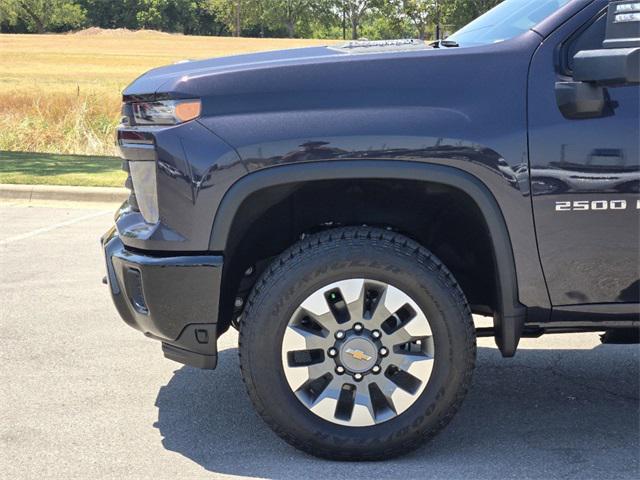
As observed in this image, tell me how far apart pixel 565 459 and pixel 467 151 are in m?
1.30

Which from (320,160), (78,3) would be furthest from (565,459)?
(78,3)

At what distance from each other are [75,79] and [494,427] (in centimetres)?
3410

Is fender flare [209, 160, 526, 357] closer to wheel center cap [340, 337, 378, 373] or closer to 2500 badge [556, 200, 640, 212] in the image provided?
2500 badge [556, 200, 640, 212]

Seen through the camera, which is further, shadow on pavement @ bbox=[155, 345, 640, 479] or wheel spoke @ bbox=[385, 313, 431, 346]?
shadow on pavement @ bbox=[155, 345, 640, 479]

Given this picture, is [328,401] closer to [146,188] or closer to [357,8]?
[146,188]

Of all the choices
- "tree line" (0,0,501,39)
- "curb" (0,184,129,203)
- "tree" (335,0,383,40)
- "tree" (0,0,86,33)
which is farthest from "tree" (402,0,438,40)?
"tree" (0,0,86,33)

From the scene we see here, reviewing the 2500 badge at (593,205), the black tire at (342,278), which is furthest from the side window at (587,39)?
the black tire at (342,278)

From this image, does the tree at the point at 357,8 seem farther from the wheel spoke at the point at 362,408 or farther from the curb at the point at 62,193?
→ the wheel spoke at the point at 362,408

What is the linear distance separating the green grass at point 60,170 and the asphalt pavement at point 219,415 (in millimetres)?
5511

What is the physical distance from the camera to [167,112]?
3625 mm

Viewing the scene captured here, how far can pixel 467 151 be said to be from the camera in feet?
11.5

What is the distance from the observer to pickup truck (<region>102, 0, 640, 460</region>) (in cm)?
351

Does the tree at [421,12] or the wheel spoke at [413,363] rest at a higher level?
the tree at [421,12]

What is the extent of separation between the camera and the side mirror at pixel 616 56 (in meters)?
3.38
